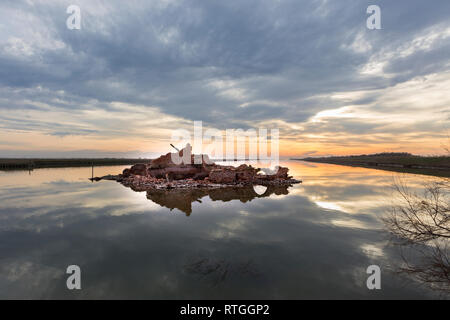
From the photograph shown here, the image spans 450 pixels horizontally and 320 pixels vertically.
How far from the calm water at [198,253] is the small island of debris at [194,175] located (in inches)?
411

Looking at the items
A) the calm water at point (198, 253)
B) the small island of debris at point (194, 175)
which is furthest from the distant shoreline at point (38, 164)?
the calm water at point (198, 253)

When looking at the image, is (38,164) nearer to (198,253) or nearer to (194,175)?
(194,175)

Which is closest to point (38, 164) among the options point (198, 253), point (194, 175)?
point (194, 175)

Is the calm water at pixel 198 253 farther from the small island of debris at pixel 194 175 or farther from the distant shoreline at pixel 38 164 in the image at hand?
the distant shoreline at pixel 38 164

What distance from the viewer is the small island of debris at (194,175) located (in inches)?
829

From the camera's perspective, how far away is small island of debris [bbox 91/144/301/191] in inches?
829

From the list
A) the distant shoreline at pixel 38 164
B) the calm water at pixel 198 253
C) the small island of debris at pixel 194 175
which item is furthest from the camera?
the distant shoreline at pixel 38 164

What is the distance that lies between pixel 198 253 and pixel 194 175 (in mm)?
18700

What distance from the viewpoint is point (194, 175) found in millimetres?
24062

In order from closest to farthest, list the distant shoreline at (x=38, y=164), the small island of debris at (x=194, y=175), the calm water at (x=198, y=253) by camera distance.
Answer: the calm water at (x=198, y=253) → the small island of debris at (x=194, y=175) → the distant shoreline at (x=38, y=164)

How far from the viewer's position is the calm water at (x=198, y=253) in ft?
13.3

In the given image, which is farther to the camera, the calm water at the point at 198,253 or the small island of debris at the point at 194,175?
the small island of debris at the point at 194,175

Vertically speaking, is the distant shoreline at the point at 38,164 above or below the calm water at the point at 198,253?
above
